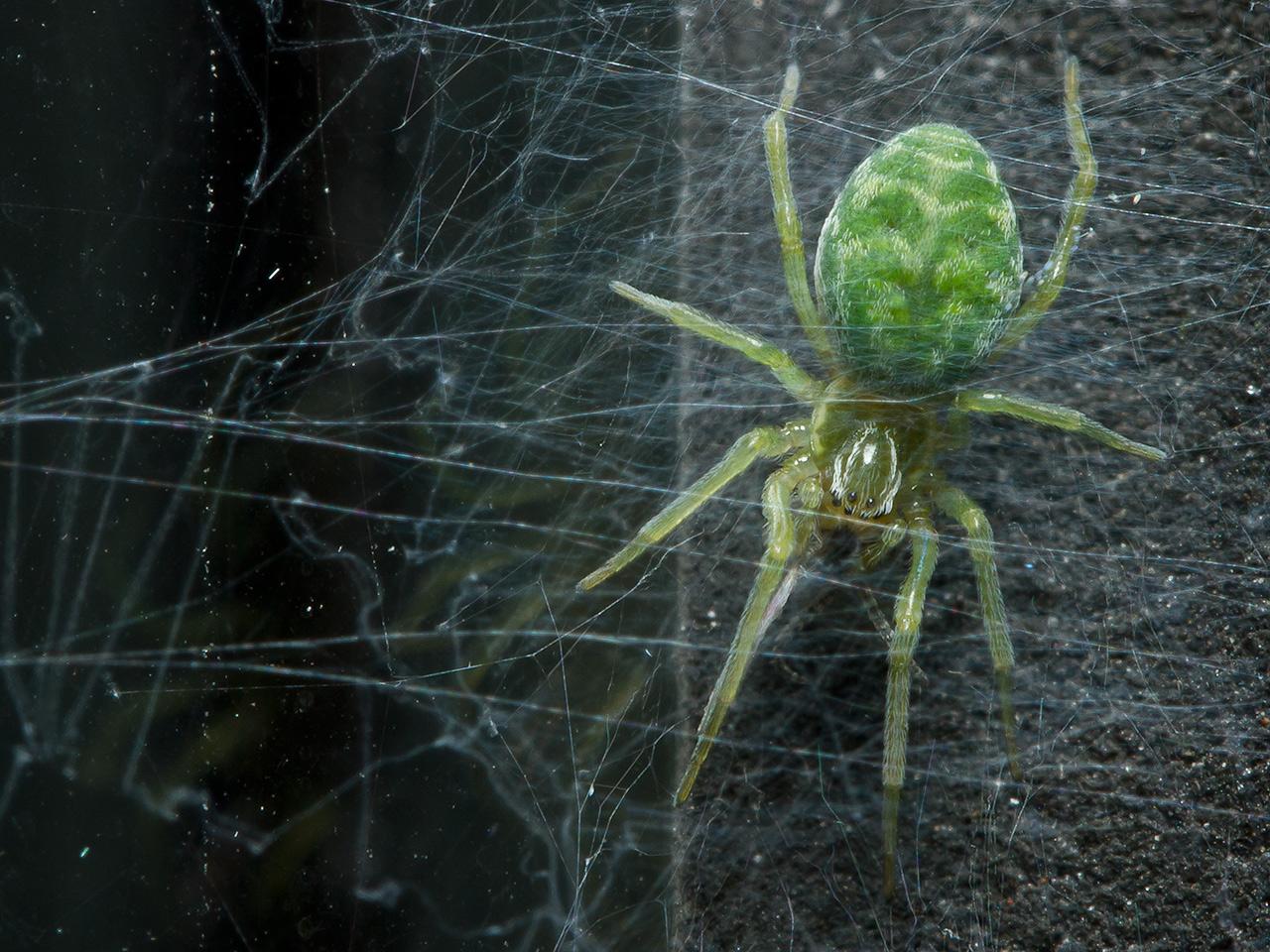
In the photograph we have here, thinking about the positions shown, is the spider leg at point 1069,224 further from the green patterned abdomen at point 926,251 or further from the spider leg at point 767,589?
the spider leg at point 767,589

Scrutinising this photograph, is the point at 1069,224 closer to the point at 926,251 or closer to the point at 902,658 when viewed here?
the point at 926,251

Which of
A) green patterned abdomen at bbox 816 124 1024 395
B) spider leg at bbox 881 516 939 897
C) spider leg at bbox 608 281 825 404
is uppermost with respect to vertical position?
green patterned abdomen at bbox 816 124 1024 395

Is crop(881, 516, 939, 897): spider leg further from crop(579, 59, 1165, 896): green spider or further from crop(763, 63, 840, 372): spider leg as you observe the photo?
crop(763, 63, 840, 372): spider leg

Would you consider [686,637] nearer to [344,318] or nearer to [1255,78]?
[344,318]

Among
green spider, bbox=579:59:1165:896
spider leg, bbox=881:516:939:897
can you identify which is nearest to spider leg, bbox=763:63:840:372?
green spider, bbox=579:59:1165:896

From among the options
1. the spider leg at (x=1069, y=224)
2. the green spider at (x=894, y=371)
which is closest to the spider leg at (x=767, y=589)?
the green spider at (x=894, y=371)

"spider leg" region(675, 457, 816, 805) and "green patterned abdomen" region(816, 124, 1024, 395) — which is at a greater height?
"green patterned abdomen" region(816, 124, 1024, 395)
